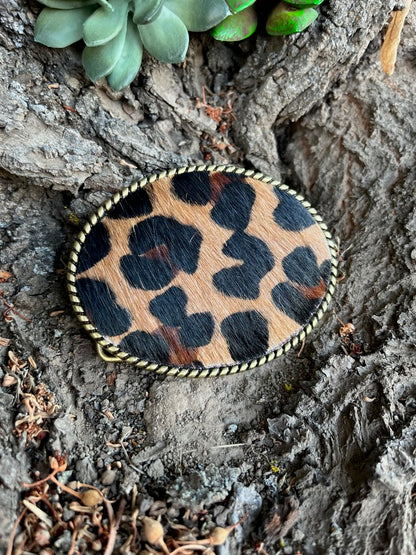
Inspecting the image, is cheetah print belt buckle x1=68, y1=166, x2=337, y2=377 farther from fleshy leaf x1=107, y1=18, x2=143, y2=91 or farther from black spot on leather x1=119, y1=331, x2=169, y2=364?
fleshy leaf x1=107, y1=18, x2=143, y2=91

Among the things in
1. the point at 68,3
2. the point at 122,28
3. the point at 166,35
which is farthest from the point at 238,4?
the point at 68,3

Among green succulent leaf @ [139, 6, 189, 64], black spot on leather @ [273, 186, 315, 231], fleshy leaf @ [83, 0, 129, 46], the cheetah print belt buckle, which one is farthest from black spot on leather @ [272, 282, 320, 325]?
fleshy leaf @ [83, 0, 129, 46]

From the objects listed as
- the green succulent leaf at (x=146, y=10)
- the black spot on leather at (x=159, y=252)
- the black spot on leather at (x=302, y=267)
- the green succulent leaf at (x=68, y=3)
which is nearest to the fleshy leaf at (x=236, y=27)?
the green succulent leaf at (x=146, y=10)

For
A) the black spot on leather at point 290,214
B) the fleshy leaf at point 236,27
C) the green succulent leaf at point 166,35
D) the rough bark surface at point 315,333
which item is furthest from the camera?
the black spot on leather at point 290,214

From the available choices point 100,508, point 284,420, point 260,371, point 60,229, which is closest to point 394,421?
point 284,420

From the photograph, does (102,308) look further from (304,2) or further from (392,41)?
(392,41)

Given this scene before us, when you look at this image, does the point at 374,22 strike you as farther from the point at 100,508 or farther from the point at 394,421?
the point at 100,508

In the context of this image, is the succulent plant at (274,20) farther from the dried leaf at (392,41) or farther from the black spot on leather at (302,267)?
the black spot on leather at (302,267)

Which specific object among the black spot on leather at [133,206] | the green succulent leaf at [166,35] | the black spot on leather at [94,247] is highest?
the green succulent leaf at [166,35]
